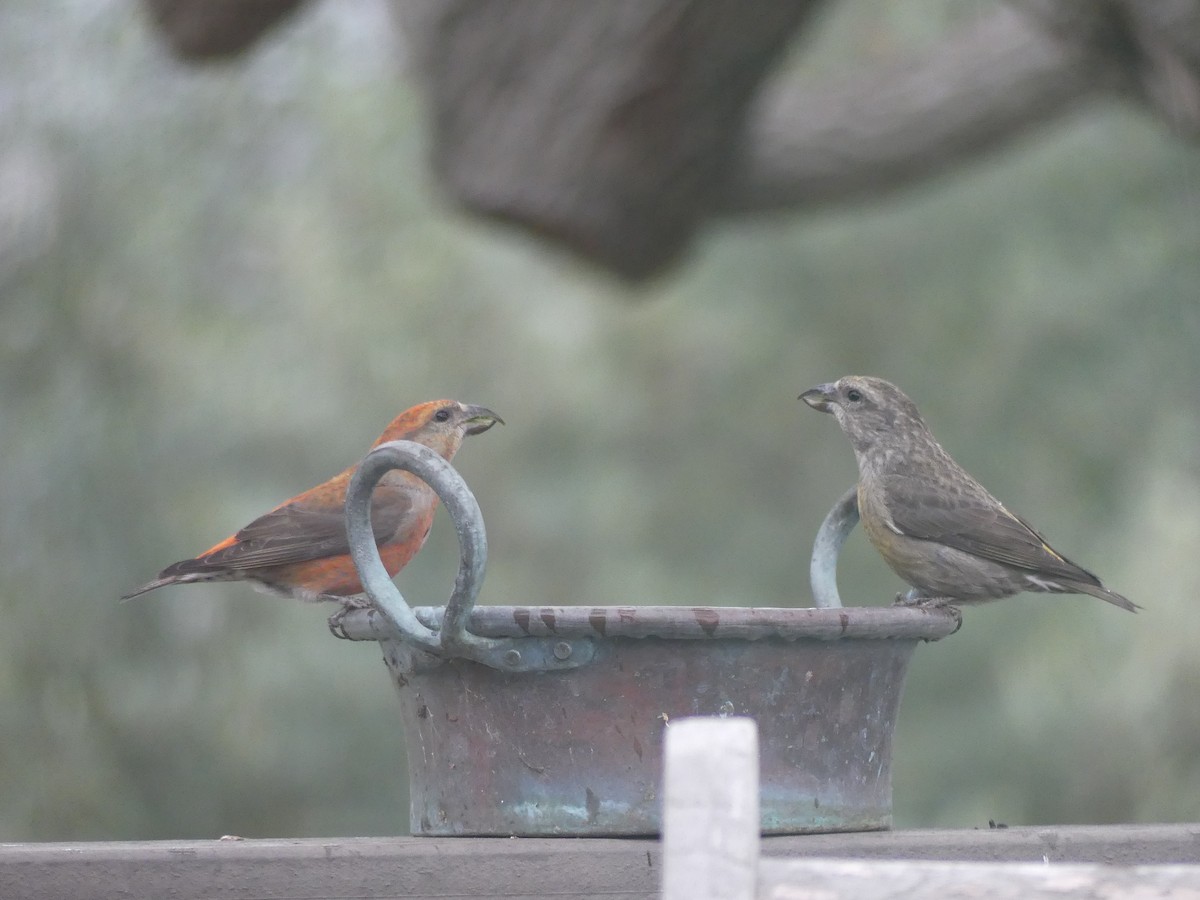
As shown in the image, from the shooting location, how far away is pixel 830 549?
155 inches

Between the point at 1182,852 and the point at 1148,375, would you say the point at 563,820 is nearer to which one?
the point at 1182,852

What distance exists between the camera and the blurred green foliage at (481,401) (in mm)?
7277

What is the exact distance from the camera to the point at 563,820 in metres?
3.06

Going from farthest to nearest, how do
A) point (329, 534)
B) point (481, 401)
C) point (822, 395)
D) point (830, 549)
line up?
point (481, 401) < point (329, 534) < point (822, 395) < point (830, 549)

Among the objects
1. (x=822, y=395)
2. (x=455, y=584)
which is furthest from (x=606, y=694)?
(x=822, y=395)

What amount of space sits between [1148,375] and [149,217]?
563 centimetres

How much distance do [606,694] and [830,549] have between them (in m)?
1.05

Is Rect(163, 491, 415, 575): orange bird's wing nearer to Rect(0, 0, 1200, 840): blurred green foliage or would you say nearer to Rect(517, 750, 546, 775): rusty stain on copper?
Rect(0, 0, 1200, 840): blurred green foliage

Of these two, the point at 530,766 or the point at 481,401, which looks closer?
the point at 530,766

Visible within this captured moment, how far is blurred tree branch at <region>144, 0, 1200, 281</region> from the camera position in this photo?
626 centimetres

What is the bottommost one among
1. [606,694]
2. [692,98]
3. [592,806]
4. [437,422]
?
[592,806]

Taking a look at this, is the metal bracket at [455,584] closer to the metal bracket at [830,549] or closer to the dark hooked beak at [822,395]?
the metal bracket at [830,549]

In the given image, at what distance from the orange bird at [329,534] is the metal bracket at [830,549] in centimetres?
151

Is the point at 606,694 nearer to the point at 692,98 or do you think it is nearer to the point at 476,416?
the point at 476,416
